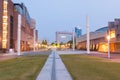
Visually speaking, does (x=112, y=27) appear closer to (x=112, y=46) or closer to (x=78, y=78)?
(x=112, y=46)

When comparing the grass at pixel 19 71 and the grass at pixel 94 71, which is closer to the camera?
the grass at pixel 19 71

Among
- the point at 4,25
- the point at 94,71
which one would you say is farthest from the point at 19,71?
the point at 4,25

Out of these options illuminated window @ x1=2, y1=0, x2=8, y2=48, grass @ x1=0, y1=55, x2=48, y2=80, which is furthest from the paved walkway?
illuminated window @ x1=2, y1=0, x2=8, y2=48

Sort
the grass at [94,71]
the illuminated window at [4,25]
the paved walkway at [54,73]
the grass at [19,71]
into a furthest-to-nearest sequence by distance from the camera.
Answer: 1. the illuminated window at [4,25]
2. the grass at [94,71]
3. the grass at [19,71]
4. the paved walkway at [54,73]

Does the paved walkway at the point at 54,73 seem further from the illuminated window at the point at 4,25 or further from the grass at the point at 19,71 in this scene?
the illuminated window at the point at 4,25

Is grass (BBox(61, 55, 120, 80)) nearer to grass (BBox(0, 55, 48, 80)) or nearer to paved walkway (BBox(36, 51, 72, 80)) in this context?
paved walkway (BBox(36, 51, 72, 80))

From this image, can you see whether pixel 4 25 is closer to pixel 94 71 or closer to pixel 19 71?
pixel 19 71

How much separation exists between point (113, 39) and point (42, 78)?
240 ft

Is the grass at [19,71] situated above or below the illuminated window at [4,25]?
below

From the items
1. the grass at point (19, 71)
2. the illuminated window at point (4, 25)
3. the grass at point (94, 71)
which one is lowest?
the grass at point (94, 71)

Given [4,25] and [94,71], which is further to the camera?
[4,25]

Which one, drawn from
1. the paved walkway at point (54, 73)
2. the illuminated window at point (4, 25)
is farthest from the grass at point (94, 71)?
the illuminated window at point (4, 25)

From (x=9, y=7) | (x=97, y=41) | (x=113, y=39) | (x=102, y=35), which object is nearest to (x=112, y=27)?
(x=113, y=39)

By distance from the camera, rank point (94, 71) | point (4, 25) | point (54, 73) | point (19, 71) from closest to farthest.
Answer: point (54, 73), point (19, 71), point (94, 71), point (4, 25)
